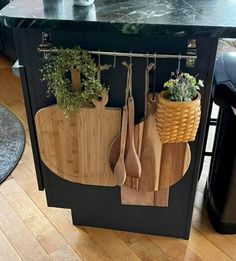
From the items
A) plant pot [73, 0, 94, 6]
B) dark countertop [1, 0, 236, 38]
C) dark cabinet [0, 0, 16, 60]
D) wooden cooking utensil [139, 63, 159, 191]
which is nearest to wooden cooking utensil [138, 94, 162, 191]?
wooden cooking utensil [139, 63, 159, 191]

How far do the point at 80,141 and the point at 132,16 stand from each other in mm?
472

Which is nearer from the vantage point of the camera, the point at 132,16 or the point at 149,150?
the point at 132,16

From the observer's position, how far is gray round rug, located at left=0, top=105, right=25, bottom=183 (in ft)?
6.80

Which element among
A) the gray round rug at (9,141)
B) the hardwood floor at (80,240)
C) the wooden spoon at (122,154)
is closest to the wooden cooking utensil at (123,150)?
the wooden spoon at (122,154)

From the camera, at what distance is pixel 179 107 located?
110 centimetres

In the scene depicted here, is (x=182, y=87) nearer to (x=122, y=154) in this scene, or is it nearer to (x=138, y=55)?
(x=138, y=55)

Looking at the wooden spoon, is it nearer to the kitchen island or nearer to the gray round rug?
the kitchen island

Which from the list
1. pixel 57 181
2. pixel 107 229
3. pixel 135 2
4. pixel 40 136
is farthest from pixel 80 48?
pixel 107 229

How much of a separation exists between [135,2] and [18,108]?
159 cm

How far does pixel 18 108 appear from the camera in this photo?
8.59ft

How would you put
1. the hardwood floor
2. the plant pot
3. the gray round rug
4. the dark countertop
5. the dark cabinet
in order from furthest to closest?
the dark cabinet
the gray round rug
the hardwood floor
the plant pot
the dark countertop

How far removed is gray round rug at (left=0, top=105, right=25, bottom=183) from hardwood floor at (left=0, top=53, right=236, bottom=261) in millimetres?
256

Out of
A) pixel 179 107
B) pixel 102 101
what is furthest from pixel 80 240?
pixel 179 107

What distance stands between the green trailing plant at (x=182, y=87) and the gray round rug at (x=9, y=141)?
122cm
